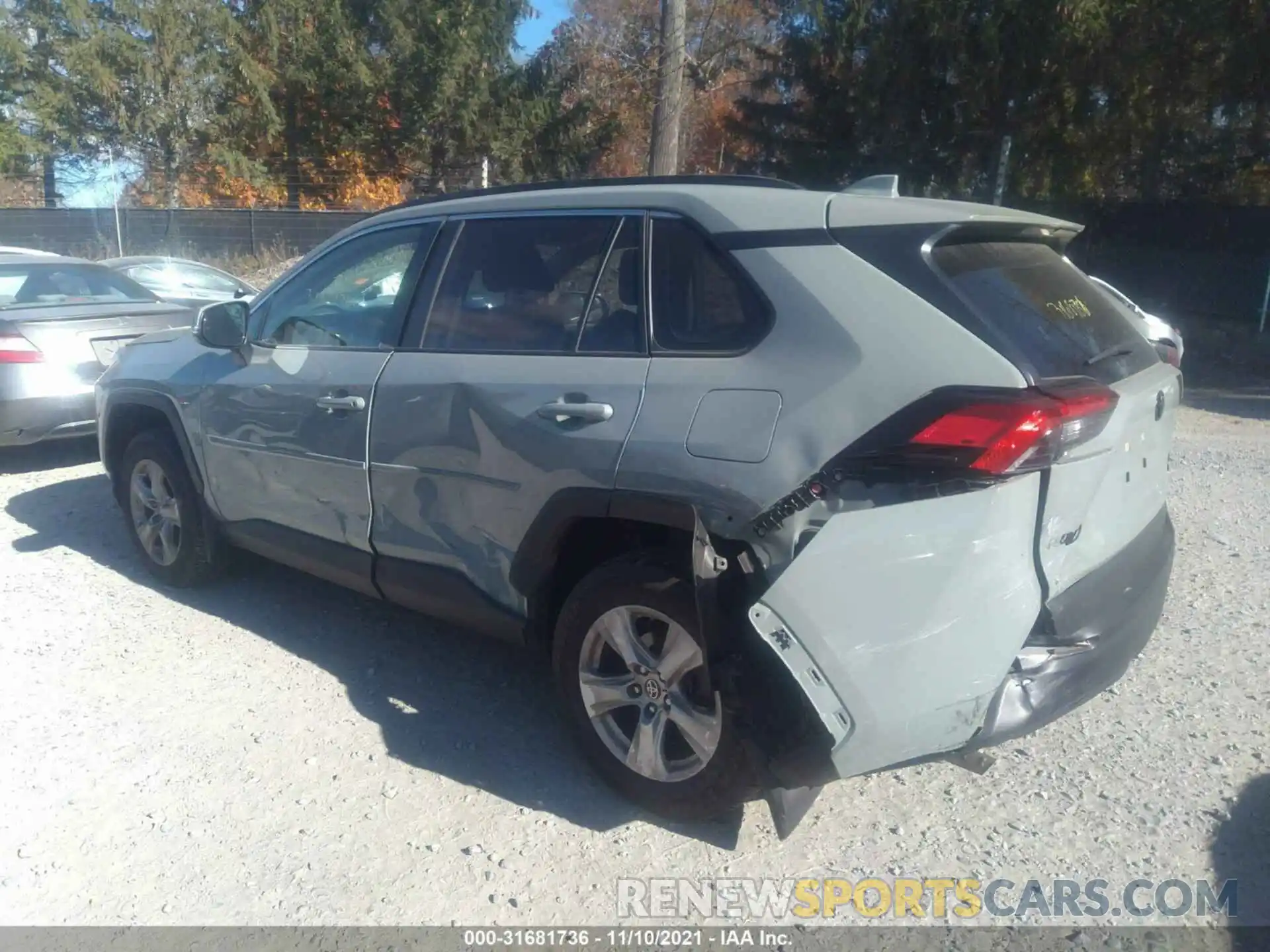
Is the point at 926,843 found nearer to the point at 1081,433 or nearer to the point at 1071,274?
the point at 1081,433

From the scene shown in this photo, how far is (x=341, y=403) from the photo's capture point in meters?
4.22

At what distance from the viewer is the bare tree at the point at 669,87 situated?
15523mm

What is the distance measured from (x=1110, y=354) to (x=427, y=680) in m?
2.81

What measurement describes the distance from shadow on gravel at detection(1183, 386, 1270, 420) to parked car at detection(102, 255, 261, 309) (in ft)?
36.6

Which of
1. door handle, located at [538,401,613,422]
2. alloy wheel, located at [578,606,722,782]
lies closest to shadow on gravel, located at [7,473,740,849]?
alloy wheel, located at [578,606,722,782]

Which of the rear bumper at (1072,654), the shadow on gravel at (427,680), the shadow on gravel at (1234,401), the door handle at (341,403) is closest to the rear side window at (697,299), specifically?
the rear bumper at (1072,654)

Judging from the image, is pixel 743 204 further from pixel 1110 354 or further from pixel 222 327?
pixel 222 327

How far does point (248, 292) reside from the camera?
13.7 meters

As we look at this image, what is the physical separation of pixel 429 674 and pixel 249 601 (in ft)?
4.26

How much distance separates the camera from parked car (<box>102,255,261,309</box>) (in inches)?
548

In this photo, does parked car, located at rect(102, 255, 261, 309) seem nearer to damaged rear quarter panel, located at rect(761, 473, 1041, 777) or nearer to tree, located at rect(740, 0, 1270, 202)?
tree, located at rect(740, 0, 1270, 202)

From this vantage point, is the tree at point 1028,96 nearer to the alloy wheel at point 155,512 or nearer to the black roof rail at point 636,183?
the black roof rail at point 636,183

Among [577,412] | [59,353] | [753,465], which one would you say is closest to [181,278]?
[59,353]

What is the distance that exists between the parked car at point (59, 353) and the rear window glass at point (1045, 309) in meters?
5.64
